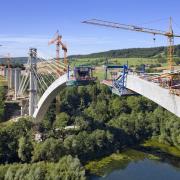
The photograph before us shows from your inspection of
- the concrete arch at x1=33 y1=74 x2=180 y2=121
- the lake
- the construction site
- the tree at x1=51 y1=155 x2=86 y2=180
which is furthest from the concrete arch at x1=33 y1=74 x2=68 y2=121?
the concrete arch at x1=33 y1=74 x2=180 y2=121

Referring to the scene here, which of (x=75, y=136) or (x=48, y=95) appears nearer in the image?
(x=75, y=136)

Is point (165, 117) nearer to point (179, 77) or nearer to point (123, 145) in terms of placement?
point (123, 145)

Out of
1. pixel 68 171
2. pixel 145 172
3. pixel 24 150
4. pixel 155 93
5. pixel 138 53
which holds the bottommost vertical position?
pixel 145 172

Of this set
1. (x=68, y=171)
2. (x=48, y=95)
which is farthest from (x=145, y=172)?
(x=48, y=95)

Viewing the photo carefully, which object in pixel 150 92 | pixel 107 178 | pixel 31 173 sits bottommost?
pixel 107 178

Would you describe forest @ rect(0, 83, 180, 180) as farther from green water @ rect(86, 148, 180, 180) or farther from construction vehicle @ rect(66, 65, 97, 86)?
construction vehicle @ rect(66, 65, 97, 86)

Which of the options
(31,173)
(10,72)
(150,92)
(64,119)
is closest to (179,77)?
(150,92)

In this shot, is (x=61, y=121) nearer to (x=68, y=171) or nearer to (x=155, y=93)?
(x=68, y=171)
